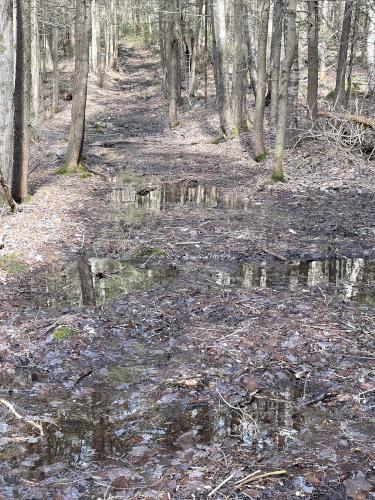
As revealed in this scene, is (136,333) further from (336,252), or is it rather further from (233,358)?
(336,252)

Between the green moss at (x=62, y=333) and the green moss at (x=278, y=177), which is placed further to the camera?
the green moss at (x=278, y=177)

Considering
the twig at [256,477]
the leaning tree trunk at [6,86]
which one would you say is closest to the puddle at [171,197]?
the leaning tree trunk at [6,86]

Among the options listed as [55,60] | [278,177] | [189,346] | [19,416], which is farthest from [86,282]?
[55,60]

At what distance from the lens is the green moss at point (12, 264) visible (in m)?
8.20

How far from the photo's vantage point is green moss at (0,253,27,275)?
8195 millimetres

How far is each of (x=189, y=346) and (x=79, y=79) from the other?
11054mm

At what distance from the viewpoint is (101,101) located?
36344mm

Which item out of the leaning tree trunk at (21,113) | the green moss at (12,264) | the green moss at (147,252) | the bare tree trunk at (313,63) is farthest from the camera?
the bare tree trunk at (313,63)

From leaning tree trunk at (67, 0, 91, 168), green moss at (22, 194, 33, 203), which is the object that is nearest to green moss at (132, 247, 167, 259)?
green moss at (22, 194, 33, 203)

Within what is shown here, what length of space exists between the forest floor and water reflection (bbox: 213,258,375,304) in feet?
0.13

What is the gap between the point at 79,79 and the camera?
15.0 metres

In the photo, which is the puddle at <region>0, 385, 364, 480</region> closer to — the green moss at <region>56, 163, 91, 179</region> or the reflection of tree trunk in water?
the reflection of tree trunk in water

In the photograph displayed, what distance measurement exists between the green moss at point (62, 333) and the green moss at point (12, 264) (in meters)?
2.32

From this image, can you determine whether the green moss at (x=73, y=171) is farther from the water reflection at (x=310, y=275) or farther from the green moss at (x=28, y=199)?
the water reflection at (x=310, y=275)
